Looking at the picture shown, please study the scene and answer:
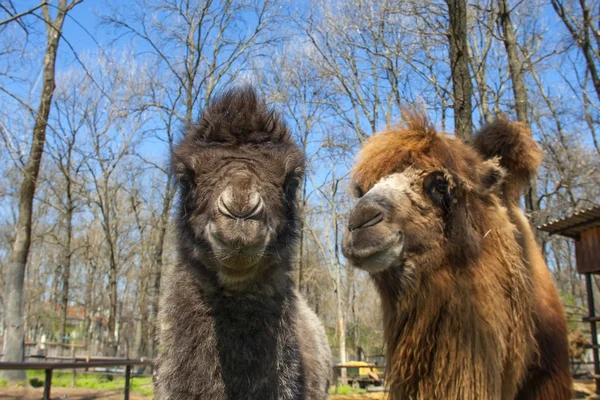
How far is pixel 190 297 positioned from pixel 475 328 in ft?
6.13

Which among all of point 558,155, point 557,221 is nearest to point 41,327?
point 558,155

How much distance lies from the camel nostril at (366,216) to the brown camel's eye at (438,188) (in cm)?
43

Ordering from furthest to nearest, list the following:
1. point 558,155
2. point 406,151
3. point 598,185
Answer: point 558,155
point 598,185
point 406,151

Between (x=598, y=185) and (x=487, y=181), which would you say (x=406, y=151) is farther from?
A: (x=598, y=185)

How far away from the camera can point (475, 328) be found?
288 centimetres

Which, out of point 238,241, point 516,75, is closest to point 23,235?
point 516,75

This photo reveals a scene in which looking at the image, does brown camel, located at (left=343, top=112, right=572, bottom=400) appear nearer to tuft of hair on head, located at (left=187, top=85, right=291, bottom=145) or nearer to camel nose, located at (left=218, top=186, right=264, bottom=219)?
camel nose, located at (left=218, top=186, right=264, bottom=219)

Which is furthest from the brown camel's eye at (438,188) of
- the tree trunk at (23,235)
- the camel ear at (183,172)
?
the tree trunk at (23,235)

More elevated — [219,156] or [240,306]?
[219,156]

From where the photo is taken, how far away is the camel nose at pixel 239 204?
9.51 ft

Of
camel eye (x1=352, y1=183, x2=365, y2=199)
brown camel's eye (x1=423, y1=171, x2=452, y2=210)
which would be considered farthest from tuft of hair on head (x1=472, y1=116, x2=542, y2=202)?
camel eye (x1=352, y1=183, x2=365, y2=199)

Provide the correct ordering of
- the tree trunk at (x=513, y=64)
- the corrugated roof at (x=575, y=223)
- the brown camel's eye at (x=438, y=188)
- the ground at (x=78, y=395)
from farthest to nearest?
the corrugated roof at (x=575, y=223), the tree trunk at (x=513, y=64), the ground at (x=78, y=395), the brown camel's eye at (x=438, y=188)

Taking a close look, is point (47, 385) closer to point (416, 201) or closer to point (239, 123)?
point (239, 123)

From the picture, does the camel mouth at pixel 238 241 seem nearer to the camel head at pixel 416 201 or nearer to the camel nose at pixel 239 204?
the camel nose at pixel 239 204
